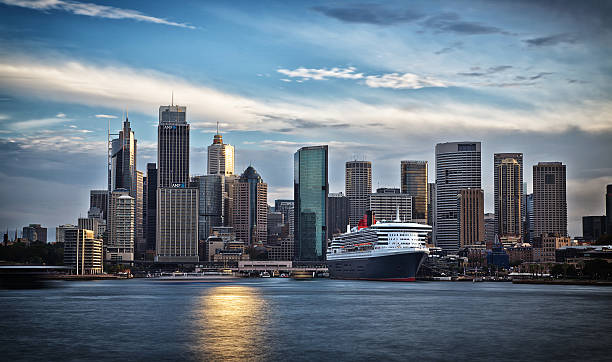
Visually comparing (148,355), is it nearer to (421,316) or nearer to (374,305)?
(421,316)

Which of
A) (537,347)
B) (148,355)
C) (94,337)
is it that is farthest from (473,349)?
(94,337)

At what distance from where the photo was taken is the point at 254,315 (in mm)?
98625

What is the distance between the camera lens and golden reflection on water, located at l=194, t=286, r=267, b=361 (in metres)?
62.1

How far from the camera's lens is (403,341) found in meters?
69.8

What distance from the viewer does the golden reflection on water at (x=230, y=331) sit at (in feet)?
204

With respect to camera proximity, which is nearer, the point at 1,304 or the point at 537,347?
the point at 537,347

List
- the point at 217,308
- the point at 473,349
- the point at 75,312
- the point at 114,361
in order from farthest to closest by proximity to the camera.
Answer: the point at 217,308 → the point at 75,312 → the point at 473,349 → the point at 114,361

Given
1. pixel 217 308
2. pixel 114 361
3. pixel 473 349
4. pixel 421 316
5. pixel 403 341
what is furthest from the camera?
pixel 217 308

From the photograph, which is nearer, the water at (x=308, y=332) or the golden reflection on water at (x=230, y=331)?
the golden reflection on water at (x=230, y=331)

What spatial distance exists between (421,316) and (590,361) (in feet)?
122

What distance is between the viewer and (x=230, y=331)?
257 feet

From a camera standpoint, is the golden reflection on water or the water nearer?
the golden reflection on water

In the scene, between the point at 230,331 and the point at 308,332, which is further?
the point at 230,331

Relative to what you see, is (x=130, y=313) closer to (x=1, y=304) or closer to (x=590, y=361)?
(x=1, y=304)
